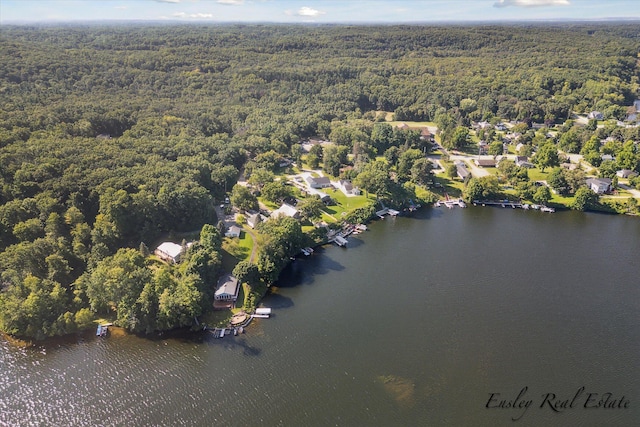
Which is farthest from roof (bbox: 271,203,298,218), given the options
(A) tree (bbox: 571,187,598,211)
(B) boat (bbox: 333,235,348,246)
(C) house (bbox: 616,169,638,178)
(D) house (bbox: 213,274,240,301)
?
(C) house (bbox: 616,169,638,178)

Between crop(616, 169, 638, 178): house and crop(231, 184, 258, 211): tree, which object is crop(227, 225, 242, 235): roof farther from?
crop(616, 169, 638, 178): house

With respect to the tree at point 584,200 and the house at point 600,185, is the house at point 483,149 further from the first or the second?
the tree at point 584,200

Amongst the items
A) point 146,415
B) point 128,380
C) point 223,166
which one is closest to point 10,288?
point 128,380

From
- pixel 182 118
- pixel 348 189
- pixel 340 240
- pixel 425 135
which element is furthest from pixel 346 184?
pixel 182 118

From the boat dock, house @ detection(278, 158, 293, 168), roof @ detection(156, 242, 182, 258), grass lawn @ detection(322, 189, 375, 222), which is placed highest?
house @ detection(278, 158, 293, 168)

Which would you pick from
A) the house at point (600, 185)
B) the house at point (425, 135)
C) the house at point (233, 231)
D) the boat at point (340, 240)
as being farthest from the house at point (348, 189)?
the house at point (600, 185)

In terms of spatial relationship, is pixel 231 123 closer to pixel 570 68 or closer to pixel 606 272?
pixel 606 272

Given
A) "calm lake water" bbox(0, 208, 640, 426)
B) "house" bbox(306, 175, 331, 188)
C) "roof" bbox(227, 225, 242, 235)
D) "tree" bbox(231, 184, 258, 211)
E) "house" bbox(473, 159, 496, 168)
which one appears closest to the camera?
"calm lake water" bbox(0, 208, 640, 426)
